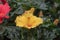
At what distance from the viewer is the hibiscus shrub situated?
108cm

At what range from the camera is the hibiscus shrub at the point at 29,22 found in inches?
42.7

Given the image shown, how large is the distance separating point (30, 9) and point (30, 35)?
8.3 inches

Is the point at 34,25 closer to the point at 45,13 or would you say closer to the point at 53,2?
the point at 45,13

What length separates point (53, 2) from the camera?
56.0 inches

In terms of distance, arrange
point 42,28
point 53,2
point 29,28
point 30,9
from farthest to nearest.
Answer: point 53,2, point 30,9, point 42,28, point 29,28

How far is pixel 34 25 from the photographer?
3.45 ft

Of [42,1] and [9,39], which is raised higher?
[42,1]

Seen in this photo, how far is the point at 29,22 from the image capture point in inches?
42.8

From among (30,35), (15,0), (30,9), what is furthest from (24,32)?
(15,0)

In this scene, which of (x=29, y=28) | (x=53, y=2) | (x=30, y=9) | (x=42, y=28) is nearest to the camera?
(x=29, y=28)

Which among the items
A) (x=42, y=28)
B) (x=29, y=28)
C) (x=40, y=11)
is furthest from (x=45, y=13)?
(x=29, y=28)

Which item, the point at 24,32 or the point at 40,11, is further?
the point at 40,11

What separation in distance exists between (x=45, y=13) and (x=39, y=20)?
242mm

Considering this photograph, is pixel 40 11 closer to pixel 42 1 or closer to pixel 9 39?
pixel 42 1
